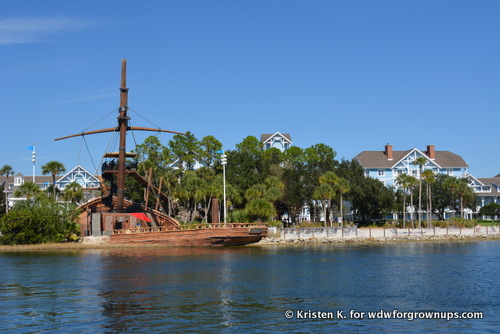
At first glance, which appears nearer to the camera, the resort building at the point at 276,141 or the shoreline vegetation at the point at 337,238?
the shoreline vegetation at the point at 337,238

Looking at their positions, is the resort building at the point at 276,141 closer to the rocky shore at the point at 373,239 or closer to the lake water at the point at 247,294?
the rocky shore at the point at 373,239

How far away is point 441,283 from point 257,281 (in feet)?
31.4

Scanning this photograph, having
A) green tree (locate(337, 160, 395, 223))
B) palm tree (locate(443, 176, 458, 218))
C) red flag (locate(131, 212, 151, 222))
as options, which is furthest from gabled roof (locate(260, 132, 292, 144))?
red flag (locate(131, 212, 151, 222))

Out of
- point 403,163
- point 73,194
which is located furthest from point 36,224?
point 403,163

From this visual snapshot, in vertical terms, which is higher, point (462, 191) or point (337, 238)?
point (462, 191)

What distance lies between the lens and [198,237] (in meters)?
55.8

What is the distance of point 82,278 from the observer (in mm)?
33562

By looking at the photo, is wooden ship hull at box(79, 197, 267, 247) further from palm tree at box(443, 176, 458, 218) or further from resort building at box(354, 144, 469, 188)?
resort building at box(354, 144, 469, 188)

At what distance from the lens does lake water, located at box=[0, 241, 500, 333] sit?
21.2 metres

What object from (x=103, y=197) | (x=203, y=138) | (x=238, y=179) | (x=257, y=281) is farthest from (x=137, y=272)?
(x=203, y=138)

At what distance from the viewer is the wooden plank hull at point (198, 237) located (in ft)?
182

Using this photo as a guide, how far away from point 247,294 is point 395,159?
9061cm

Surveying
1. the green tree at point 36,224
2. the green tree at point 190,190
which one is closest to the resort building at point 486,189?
the green tree at point 190,190

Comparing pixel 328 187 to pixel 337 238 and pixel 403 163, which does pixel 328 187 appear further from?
pixel 403 163
